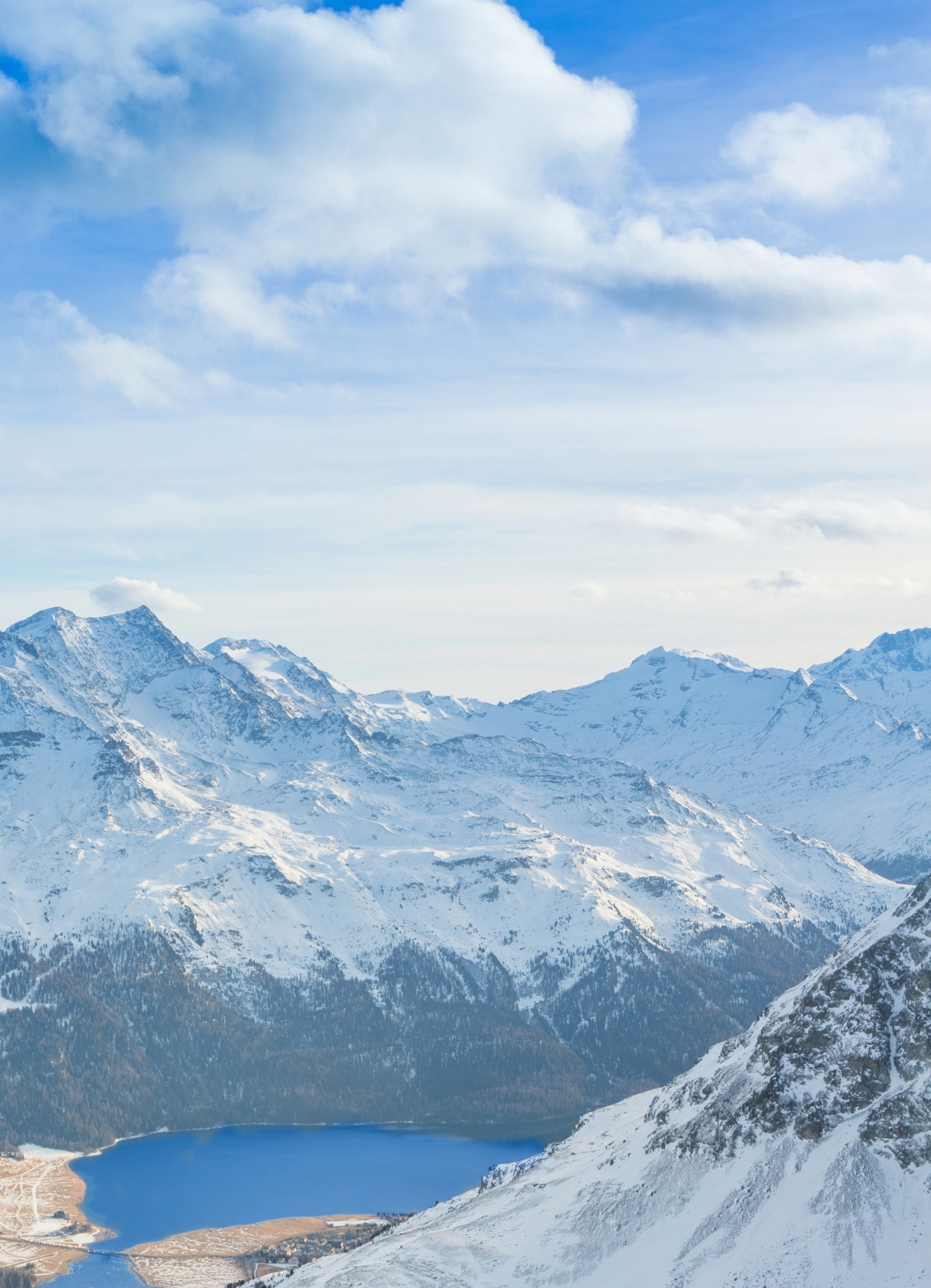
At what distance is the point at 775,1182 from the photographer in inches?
6112

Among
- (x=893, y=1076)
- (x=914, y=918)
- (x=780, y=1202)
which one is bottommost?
(x=780, y=1202)

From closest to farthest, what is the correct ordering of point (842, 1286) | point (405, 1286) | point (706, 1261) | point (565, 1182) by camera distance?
point (842, 1286) < point (706, 1261) < point (405, 1286) < point (565, 1182)

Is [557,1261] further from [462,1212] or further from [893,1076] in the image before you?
[893,1076]

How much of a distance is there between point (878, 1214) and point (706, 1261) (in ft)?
68.5

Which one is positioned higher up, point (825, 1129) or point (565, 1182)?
point (825, 1129)

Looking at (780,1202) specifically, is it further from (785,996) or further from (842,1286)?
(785,996)

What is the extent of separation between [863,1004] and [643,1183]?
38061mm

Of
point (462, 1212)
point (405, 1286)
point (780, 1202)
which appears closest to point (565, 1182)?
point (462, 1212)

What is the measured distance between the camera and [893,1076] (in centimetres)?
15800

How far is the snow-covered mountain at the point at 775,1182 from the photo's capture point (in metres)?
146

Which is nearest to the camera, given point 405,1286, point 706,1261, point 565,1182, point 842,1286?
point 842,1286

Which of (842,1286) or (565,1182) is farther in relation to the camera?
(565,1182)

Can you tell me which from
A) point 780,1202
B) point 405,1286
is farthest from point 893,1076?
point 405,1286

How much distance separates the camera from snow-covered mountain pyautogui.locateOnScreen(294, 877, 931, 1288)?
146000 mm
